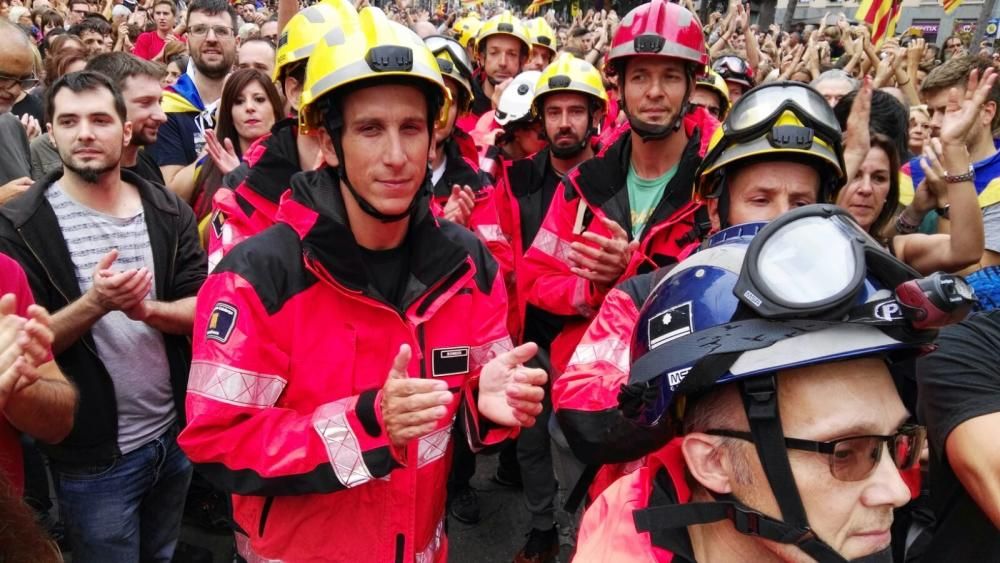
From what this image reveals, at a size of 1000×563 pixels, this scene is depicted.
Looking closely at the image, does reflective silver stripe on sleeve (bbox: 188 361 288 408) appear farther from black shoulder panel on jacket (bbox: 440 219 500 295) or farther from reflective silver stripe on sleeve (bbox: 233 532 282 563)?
black shoulder panel on jacket (bbox: 440 219 500 295)

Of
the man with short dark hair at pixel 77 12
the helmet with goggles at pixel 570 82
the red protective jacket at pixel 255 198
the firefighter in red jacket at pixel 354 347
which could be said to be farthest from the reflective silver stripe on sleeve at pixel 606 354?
the man with short dark hair at pixel 77 12

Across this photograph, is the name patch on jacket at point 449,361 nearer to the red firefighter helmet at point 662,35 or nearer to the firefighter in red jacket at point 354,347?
the firefighter in red jacket at point 354,347

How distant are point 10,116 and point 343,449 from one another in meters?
3.65

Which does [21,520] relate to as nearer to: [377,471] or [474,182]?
[377,471]

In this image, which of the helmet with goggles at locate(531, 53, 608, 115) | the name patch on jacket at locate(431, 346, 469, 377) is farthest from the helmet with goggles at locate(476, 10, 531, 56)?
the name patch on jacket at locate(431, 346, 469, 377)

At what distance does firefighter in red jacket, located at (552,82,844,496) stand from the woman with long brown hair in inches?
112

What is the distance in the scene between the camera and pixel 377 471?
1962mm

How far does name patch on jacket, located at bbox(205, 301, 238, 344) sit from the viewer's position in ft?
6.62

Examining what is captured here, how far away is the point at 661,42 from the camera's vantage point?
363cm

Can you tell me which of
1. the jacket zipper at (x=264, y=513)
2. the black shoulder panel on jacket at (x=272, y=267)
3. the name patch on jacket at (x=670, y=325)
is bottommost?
the jacket zipper at (x=264, y=513)

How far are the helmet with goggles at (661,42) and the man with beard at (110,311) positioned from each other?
92.2 inches

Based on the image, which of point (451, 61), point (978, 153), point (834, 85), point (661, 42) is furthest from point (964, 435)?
point (834, 85)

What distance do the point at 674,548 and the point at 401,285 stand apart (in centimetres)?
121

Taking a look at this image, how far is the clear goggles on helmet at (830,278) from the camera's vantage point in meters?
1.36
